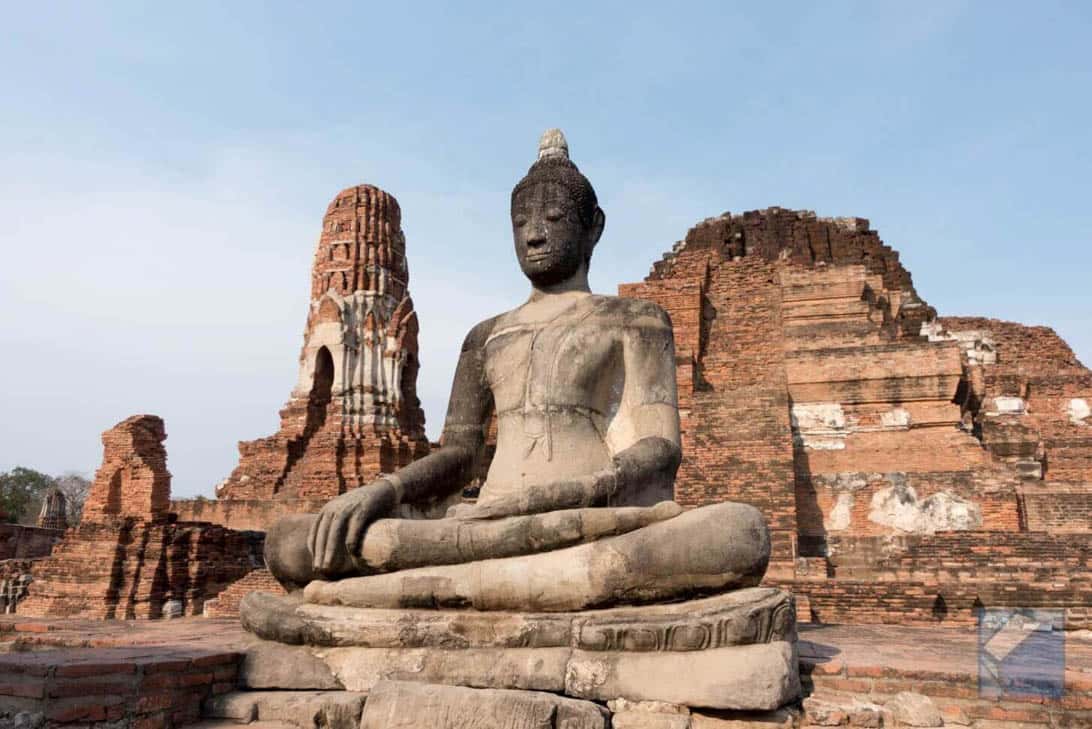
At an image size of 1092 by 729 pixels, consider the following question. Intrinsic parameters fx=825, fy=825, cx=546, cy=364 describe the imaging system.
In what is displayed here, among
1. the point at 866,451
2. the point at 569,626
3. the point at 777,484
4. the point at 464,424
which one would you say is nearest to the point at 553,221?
the point at 464,424

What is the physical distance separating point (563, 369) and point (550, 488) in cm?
81

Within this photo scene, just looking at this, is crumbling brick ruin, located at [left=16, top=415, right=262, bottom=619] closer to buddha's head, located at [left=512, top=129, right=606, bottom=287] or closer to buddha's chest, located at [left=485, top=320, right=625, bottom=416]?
buddha's chest, located at [left=485, top=320, right=625, bottom=416]

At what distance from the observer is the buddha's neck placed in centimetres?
484

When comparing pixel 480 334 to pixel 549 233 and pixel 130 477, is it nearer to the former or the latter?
pixel 549 233

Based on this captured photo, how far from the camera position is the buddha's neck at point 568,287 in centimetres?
484

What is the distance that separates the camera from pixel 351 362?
22234mm

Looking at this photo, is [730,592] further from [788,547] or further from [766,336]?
[766,336]

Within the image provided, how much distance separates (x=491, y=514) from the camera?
12.6 feet

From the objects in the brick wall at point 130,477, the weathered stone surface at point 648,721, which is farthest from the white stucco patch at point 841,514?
the brick wall at point 130,477

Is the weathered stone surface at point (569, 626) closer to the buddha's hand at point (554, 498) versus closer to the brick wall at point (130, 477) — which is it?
the buddha's hand at point (554, 498)

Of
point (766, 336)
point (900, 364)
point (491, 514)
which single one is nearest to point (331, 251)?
point (766, 336)

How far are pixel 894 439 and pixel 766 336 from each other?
379cm

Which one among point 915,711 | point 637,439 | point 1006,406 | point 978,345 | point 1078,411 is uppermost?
point 978,345

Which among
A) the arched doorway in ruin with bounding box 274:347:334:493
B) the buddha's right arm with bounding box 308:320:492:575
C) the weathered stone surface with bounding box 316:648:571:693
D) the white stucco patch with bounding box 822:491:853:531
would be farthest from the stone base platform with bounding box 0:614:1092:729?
the arched doorway in ruin with bounding box 274:347:334:493
